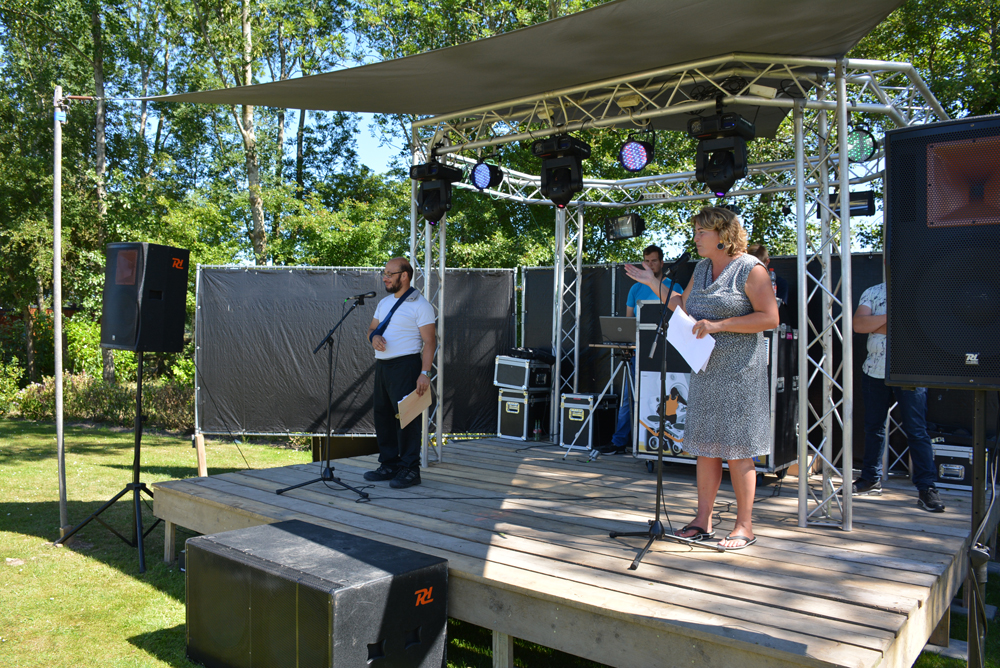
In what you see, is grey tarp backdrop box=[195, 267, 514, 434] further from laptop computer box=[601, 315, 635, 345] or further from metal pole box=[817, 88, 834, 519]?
metal pole box=[817, 88, 834, 519]

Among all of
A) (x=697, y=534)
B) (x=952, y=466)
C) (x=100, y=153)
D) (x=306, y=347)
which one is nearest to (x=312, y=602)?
(x=697, y=534)

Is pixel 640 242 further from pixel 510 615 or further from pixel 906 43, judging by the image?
pixel 510 615

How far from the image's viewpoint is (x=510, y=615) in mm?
2783

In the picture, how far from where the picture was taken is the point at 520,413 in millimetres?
7328

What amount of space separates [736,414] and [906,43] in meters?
11.7

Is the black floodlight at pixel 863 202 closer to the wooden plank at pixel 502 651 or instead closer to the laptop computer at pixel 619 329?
the laptop computer at pixel 619 329

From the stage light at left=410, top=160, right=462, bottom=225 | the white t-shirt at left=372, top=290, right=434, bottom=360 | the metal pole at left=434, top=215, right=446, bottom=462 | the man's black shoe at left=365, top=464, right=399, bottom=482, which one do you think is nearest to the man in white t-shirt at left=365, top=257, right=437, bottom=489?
the white t-shirt at left=372, top=290, right=434, bottom=360

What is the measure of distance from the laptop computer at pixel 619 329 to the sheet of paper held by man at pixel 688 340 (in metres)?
3.12

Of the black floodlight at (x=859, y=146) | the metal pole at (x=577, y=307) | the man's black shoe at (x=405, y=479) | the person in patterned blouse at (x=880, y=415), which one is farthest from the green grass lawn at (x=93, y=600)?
the metal pole at (x=577, y=307)

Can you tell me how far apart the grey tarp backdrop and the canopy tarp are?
3277 millimetres

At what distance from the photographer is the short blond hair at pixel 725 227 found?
3188 millimetres

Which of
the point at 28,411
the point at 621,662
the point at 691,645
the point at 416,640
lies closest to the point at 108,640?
the point at 416,640

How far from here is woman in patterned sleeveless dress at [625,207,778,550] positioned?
3137mm

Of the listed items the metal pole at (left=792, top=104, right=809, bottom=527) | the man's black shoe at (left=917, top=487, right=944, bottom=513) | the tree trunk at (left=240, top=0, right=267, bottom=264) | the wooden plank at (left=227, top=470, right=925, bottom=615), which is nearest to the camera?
the wooden plank at (left=227, top=470, right=925, bottom=615)
